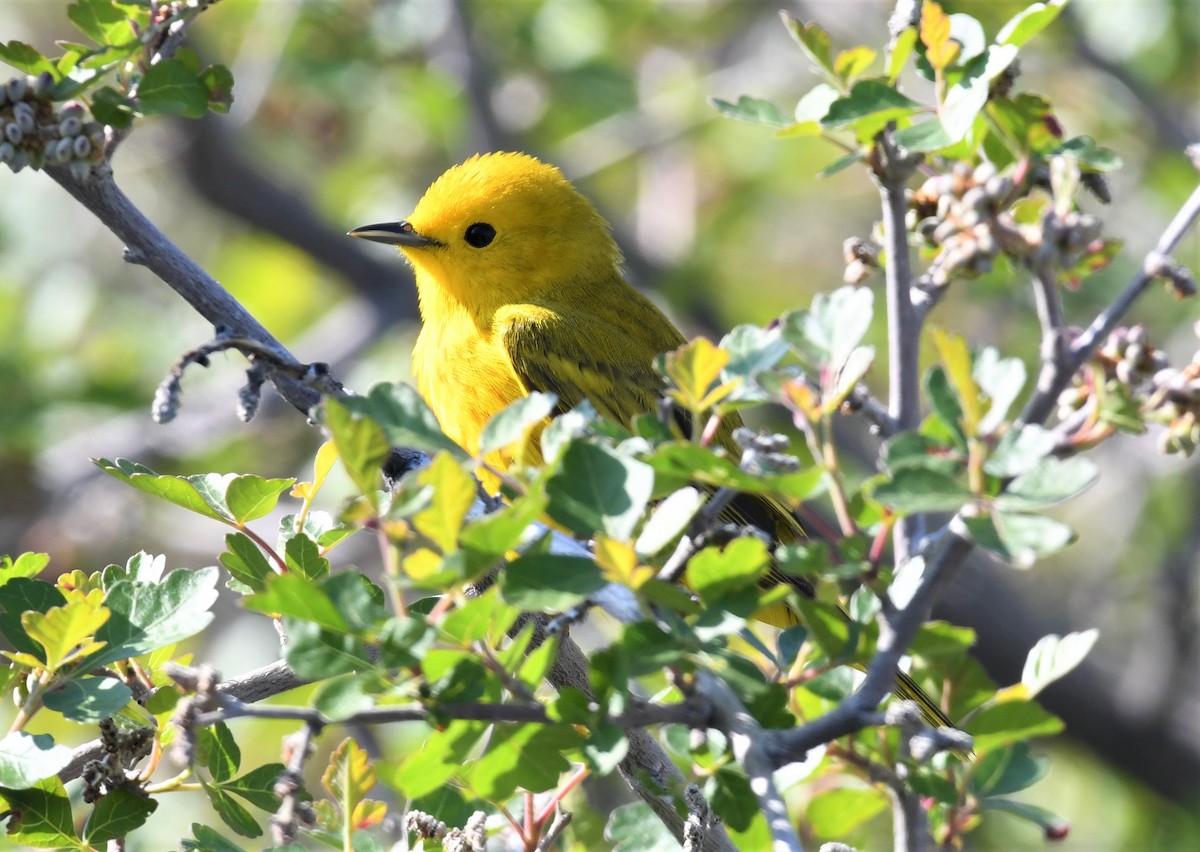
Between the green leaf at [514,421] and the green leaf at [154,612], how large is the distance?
553mm

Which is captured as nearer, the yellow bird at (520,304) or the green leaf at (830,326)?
the green leaf at (830,326)

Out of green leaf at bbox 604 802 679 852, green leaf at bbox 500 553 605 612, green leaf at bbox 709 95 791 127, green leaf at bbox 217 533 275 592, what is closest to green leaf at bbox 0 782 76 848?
green leaf at bbox 217 533 275 592

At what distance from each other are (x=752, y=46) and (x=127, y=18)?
637 cm

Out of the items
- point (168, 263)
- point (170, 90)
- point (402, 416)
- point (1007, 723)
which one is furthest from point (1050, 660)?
point (170, 90)

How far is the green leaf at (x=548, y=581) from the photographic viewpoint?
5.36ft

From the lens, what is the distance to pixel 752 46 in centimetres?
845

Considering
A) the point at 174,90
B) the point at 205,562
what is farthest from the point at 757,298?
the point at 174,90

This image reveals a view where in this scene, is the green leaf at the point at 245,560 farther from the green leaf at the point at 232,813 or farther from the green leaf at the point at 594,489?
the green leaf at the point at 594,489

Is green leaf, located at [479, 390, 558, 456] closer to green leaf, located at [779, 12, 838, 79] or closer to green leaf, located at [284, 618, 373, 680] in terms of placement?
green leaf, located at [284, 618, 373, 680]

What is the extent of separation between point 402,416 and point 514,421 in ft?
0.45

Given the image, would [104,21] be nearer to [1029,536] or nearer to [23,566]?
[23,566]

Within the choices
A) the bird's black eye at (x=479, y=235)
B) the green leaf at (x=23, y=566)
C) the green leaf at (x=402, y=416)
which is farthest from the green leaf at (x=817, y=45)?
the bird's black eye at (x=479, y=235)

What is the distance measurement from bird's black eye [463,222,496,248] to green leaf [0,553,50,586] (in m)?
2.78

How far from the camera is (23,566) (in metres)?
2.23
